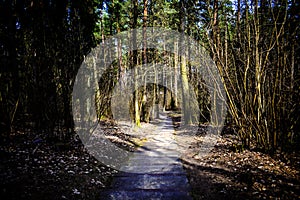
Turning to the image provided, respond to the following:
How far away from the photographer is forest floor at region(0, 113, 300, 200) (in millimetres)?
3971

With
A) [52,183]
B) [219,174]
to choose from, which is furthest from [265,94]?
[52,183]

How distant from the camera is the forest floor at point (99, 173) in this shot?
156 inches

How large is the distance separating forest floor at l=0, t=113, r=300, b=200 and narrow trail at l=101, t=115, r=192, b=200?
0.23 meters

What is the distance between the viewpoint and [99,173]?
5.22 meters

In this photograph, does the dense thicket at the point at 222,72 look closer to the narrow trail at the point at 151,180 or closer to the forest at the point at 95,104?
the forest at the point at 95,104

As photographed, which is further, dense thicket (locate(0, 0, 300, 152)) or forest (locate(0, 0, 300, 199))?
dense thicket (locate(0, 0, 300, 152))

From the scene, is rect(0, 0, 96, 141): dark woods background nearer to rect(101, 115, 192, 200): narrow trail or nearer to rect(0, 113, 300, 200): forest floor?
rect(0, 113, 300, 200): forest floor

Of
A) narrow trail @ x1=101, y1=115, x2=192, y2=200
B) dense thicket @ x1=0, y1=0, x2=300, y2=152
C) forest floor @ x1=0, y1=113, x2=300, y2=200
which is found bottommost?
narrow trail @ x1=101, y1=115, x2=192, y2=200

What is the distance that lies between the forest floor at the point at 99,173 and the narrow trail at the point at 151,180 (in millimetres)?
227

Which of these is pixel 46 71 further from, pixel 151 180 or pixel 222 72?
pixel 222 72

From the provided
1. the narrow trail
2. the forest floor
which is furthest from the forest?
the narrow trail

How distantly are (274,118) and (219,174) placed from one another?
2350 mm

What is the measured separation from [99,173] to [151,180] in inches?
52.0

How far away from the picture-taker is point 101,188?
14.6 ft
